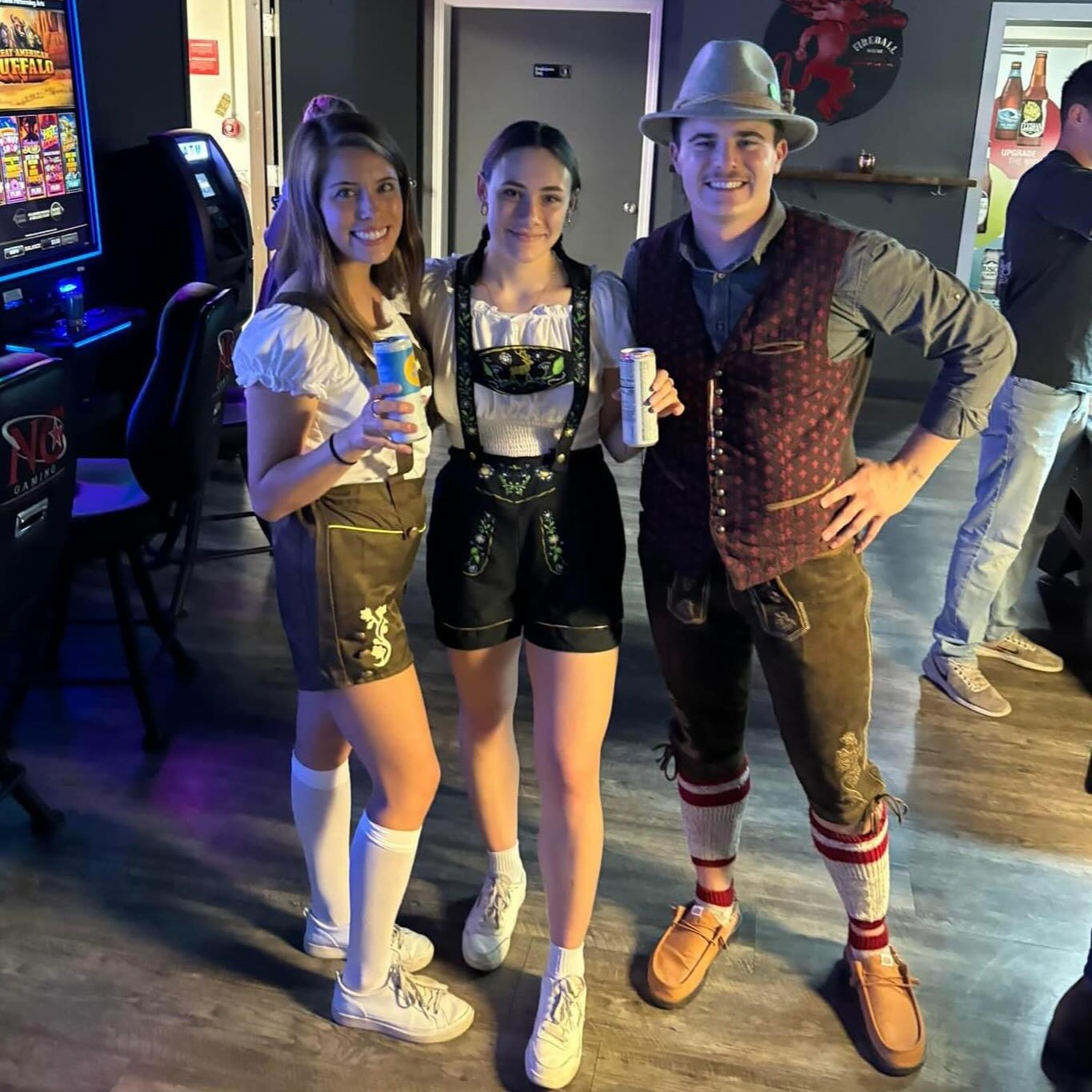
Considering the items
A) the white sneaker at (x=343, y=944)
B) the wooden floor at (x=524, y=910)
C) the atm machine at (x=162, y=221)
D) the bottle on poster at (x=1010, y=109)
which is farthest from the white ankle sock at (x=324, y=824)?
the bottle on poster at (x=1010, y=109)

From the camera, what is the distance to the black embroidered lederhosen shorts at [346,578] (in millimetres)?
1488

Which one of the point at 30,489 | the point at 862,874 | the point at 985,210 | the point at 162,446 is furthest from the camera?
the point at 985,210

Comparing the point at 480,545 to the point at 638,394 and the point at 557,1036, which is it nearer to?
the point at 638,394

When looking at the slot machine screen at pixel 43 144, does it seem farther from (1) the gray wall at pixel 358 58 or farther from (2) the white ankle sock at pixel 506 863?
(2) the white ankle sock at pixel 506 863

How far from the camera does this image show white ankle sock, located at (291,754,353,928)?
176 cm

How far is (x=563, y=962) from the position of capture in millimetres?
1739

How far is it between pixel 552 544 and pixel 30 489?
3.42 ft

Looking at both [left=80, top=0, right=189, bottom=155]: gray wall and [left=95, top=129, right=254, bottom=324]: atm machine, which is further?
[left=95, top=129, right=254, bottom=324]: atm machine

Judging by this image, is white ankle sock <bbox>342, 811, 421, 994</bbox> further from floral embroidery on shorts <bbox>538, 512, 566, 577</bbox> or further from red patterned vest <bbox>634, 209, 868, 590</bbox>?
red patterned vest <bbox>634, 209, 868, 590</bbox>

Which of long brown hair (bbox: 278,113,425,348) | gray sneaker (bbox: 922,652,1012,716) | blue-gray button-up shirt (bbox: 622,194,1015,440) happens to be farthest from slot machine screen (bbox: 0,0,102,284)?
gray sneaker (bbox: 922,652,1012,716)

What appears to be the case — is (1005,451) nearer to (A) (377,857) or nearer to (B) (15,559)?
(A) (377,857)

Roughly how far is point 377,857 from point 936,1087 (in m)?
0.93

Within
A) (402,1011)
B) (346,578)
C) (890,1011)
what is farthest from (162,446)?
(890,1011)

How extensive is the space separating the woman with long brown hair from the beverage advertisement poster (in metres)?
6.28
